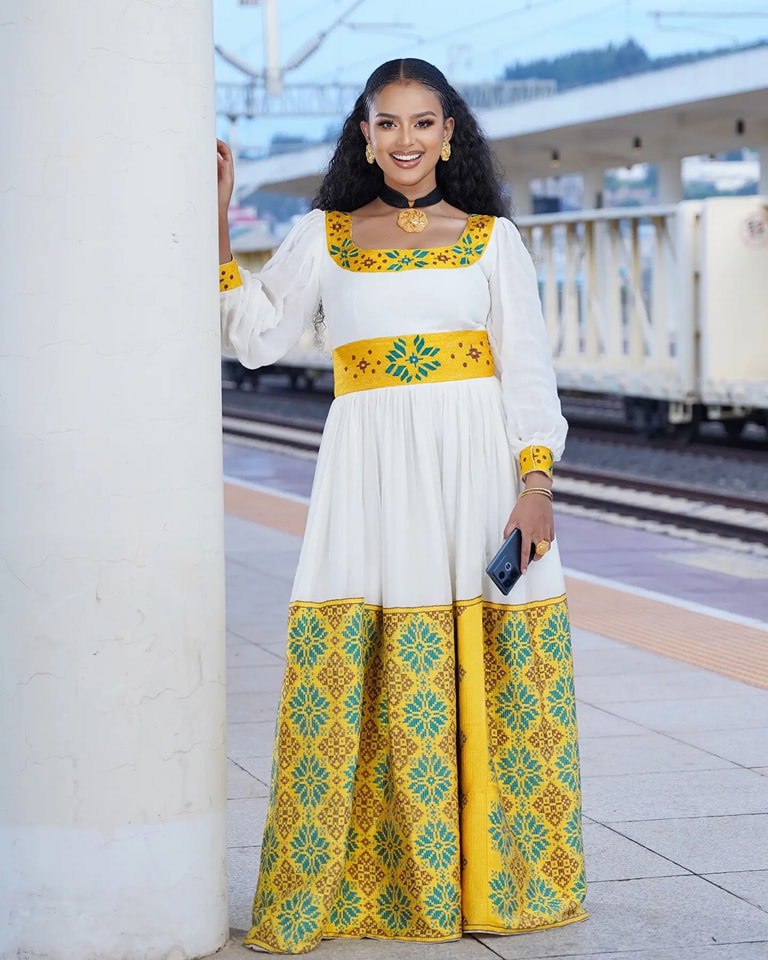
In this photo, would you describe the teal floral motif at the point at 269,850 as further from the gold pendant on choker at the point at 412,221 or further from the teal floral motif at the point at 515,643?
the gold pendant on choker at the point at 412,221

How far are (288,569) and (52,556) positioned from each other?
6150mm

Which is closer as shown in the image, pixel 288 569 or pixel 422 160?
pixel 422 160

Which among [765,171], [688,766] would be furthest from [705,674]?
[765,171]

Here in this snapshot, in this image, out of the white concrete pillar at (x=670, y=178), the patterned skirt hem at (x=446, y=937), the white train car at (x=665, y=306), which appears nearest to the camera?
the patterned skirt hem at (x=446, y=937)

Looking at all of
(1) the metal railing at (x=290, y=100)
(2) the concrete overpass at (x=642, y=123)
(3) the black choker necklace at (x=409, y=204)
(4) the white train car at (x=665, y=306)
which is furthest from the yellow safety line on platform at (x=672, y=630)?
(1) the metal railing at (x=290, y=100)

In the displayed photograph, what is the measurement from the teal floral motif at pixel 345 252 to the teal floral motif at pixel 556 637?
87 cm

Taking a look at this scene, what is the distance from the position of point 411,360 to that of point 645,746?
228 centimetres

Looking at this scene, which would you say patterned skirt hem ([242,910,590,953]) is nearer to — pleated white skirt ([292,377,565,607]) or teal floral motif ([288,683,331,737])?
teal floral motif ([288,683,331,737])

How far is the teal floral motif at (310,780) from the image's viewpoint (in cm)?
343

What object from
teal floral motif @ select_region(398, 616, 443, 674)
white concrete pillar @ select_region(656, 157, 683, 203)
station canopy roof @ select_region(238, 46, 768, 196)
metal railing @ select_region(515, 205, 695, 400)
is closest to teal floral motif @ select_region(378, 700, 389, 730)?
teal floral motif @ select_region(398, 616, 443, 674)

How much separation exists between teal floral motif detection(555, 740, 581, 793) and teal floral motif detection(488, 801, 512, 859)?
0.15 meters

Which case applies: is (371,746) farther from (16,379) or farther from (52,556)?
(16,379)

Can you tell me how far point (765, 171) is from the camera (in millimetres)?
23562

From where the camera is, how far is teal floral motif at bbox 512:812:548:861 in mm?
3518
